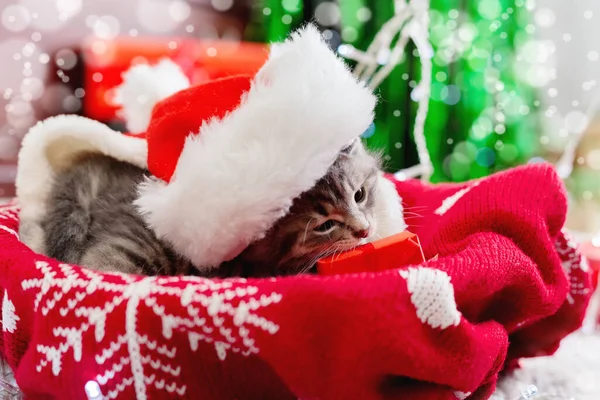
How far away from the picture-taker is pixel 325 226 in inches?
35.3

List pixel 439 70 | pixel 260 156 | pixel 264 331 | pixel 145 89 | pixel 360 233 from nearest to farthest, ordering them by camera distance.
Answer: pixel 264 331, pixel 260 156, pixel 360 233, pixel 145 89, pixel 439 70

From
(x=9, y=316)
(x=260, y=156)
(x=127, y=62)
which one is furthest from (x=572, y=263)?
(x=127, y=62)

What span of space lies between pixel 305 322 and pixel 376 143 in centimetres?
154

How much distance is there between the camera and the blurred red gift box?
6.62 ft

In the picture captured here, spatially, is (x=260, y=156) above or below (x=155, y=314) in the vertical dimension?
above

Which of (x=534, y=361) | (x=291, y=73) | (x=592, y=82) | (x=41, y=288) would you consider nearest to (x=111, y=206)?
(x=41, y=288)

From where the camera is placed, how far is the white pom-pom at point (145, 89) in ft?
3.96

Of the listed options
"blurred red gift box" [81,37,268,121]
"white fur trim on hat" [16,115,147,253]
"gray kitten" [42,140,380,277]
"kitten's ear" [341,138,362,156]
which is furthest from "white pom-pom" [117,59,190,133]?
"blurred red gift box" [81,37,268,121]

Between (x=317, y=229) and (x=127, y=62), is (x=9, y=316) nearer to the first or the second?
(x=317, y=229)

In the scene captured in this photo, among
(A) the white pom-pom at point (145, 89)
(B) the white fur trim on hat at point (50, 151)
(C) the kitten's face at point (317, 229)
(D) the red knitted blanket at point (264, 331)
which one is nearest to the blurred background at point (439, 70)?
(A) the white pom-pom at point (145, 89)

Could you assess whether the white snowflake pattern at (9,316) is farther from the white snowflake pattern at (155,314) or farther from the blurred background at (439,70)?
the blurred background at (439,70)

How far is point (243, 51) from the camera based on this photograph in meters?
2.13

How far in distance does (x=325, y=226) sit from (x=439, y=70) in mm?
1270

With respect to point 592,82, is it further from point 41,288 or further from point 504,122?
point 41,288
